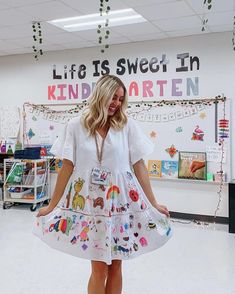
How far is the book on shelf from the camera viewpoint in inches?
192

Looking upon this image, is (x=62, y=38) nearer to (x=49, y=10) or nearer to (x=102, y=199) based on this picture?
(x=49, y=10)

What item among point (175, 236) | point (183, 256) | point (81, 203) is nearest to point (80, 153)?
point (81, 203)

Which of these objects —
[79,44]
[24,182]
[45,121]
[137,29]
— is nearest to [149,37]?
[137,29]

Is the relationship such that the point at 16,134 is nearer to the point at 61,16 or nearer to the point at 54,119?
the point at 54,119

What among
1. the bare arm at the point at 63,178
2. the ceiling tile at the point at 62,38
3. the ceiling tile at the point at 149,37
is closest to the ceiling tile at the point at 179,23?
the ceiling tile at the point at 149,37

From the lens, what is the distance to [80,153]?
177 cm

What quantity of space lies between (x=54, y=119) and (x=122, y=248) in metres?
4.22

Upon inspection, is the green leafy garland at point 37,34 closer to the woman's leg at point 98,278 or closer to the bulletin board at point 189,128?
the bulletin board at point 189,128

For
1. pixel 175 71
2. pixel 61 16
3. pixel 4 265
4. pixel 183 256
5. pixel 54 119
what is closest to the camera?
pixel 4 265

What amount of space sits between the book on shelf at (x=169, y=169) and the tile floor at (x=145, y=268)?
1005 mm

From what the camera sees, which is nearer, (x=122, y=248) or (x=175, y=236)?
(x=122, y=248)

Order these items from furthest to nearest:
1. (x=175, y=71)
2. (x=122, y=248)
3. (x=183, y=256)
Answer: (x=175, y=71) → (x=183, y=256) → (x=122, y=248)

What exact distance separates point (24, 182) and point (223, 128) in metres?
3.09

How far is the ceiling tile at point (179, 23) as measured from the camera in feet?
13.3
